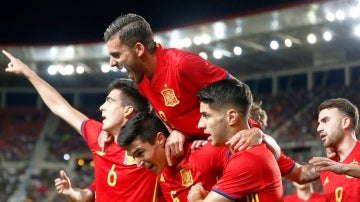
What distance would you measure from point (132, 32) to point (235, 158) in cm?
125

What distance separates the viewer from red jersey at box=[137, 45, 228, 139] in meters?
3.98

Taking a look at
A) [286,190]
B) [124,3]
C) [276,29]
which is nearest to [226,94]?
[286,190]

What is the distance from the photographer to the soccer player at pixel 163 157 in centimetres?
392

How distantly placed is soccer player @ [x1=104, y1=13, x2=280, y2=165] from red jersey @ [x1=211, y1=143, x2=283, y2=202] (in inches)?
26.5

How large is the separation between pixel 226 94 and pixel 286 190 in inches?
577

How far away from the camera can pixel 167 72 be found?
13.2 feet

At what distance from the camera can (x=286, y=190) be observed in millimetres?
17562

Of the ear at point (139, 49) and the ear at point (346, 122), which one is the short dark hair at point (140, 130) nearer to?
the ear at point (139, 49)

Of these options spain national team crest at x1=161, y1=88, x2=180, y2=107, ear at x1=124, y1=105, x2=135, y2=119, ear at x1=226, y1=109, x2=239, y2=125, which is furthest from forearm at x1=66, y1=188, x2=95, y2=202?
ear at x1=226, y1=109, x2=239, y2=125

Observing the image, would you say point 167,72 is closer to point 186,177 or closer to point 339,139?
point 186,177

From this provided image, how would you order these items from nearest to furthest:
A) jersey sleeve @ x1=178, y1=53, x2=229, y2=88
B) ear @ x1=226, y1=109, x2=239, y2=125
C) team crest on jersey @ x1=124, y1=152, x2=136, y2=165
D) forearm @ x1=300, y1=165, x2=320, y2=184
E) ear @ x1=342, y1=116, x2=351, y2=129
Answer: ear @ x1=226, y1=109, x2=239, y2=125 < jersey sleeve @ x1=178, y1=53, x2=229, y2=88 < forearm @ x1=300, y1=165, x2=320, y2=184 < team crest on jersey @ x1=124, y1=152, x2=136, y2=165 < ear @ x1=342, y1=116, x2=351, y2=129

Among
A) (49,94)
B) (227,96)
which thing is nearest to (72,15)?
(49,94)

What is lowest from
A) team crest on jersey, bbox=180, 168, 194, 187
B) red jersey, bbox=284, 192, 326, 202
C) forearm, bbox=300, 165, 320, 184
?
team crest on jersey, bbox=180, 168, 194, 187

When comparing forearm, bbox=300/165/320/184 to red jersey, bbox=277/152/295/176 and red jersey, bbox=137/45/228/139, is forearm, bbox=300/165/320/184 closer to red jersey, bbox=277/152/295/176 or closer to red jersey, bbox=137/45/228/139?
red jersey, bbox=277/152/295/176
